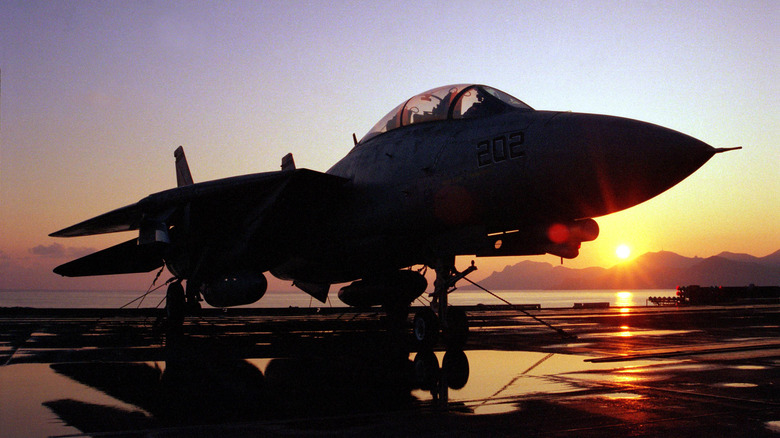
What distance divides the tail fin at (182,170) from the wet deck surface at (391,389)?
264 inches

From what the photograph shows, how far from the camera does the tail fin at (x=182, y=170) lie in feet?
59.6

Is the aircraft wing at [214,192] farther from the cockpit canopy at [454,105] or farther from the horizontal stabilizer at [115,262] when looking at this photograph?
the cockpit canopy at [454,105]

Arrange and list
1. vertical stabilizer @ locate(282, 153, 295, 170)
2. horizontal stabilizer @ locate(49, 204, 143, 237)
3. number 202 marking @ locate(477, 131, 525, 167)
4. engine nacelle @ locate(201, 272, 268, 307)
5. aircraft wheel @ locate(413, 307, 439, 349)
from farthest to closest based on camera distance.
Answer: vertical stabilizer @ locate(282, 153, 295, 170)
horizontal stabilizer @ locate(49, 204, 143, 237)
engine nacelle @ locate(201, 272, 268, 307)
aircraft wheel @ locate(413, 307, 439, 349)
number 202 marking @ locate(477, 131, 525, 167)

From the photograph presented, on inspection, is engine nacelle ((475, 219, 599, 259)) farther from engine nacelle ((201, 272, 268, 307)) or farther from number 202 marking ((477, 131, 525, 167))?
engine nacelle ((201, 272, 268, 307))

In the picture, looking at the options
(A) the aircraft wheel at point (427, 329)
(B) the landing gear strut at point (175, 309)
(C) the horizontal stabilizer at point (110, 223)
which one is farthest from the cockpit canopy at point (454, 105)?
(B) the landing gear strut at point (175, 309)

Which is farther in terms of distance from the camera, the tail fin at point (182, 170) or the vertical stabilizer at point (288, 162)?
the tail fin at point (182, 170)

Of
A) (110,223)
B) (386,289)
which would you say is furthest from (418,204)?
(110,223)

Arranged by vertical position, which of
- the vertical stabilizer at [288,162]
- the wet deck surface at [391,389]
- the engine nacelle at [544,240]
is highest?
the vertical stabilizer at [288,162]

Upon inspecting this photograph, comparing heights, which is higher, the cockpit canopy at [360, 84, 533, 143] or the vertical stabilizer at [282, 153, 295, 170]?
the vertical stabilizer at [282, 153, 295, 170]

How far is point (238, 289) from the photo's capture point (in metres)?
11.0

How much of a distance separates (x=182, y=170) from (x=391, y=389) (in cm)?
1319

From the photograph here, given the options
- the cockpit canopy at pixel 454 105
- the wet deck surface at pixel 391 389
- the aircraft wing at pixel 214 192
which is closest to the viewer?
the wet deck surface at pixel 391 389

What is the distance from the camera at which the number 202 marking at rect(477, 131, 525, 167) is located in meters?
7.84

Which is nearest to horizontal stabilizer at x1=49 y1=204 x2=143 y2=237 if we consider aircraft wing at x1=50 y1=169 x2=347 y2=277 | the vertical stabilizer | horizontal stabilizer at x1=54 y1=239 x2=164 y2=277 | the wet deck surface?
aircraft wing at x1=50 y1=169 x2=347 y2=277
